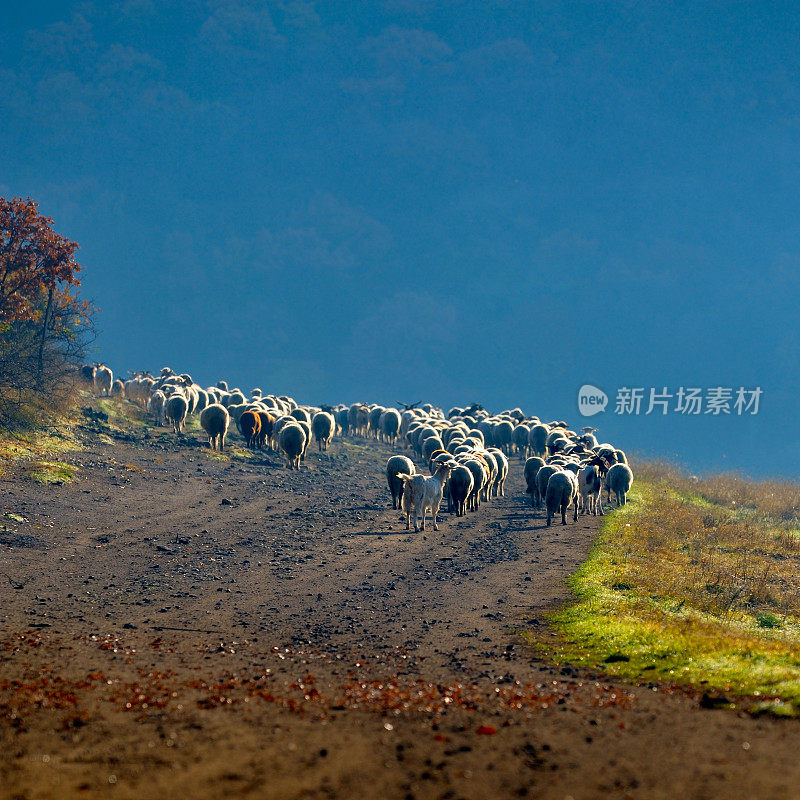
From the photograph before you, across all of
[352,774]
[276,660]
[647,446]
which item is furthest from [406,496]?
[647,446]

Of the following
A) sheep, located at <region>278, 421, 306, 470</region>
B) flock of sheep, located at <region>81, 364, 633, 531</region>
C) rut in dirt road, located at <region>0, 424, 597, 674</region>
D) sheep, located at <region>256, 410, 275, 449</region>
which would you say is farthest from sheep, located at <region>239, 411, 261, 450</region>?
rut in dirt road, located at <region>0, 424, 597, 674</region>

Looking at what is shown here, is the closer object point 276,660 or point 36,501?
point 276,660

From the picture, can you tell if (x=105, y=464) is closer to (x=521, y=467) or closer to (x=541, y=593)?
(x=541, y=593)

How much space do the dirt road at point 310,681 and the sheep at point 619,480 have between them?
33.9 feet

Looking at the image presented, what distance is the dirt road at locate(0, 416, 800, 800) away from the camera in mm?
6664

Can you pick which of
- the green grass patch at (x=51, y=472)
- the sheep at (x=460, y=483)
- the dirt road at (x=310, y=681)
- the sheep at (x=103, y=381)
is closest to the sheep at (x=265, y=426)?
the green grass patch at (x=51, y=472)

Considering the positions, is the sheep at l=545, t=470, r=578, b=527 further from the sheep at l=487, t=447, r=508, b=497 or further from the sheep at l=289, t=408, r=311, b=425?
the sheep at l=289, t=408, r=311, b=425

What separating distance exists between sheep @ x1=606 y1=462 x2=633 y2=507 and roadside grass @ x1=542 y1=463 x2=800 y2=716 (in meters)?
0.74

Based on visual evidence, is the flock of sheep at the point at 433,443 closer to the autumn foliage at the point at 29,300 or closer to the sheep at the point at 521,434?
the sheep at the point at 521,434

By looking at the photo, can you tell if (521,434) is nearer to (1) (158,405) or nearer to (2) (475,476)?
(2) (475,476)

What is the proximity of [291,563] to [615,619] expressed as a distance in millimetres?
8173

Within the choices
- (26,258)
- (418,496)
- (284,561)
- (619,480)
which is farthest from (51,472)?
(619,480)

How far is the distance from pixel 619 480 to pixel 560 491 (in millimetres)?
6681

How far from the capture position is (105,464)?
1117 inches
